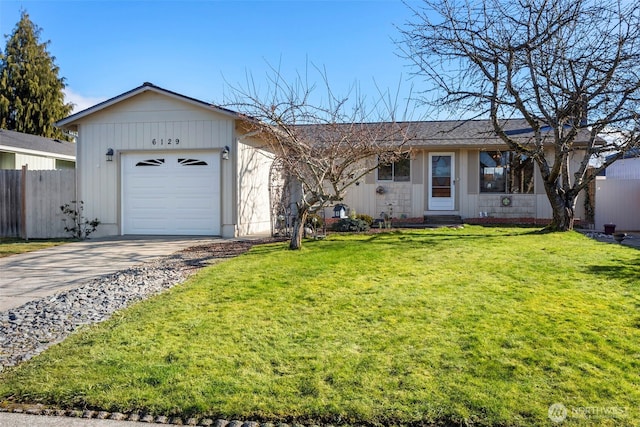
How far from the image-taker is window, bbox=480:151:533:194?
1557 centimetres

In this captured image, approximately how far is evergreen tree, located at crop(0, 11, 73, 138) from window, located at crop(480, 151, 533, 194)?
26.5 meters

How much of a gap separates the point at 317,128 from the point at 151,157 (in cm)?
456

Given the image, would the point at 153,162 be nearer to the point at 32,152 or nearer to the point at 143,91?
the point at 143,91

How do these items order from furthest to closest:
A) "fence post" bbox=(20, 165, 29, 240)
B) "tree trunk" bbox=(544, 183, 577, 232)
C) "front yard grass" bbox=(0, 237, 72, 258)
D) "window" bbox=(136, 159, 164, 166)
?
"fence post" bbox=(20, 165, 29, 240) < "window" bbox=(136, 159, 164, 166) < "tree trunk" bbox=(544, 183, 577, 232) < "front yard grass" bbox=(0, 237, 72, 258)

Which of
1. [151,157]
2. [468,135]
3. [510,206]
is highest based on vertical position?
[468,135]

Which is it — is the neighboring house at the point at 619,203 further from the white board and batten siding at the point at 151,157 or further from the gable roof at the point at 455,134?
the white board and batten siding at the point at 151,157

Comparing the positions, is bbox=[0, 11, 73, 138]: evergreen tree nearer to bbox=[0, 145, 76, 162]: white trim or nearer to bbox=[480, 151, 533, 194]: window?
bbox=[0, 145, 76, 162]: white trim

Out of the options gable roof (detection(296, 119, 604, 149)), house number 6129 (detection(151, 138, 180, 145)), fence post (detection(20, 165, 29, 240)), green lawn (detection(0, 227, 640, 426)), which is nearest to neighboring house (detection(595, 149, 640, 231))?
gable roof (detection(296, 119, 604, 149))

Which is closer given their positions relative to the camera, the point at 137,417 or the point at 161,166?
the point at 137,417

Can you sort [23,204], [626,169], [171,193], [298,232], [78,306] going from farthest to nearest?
1. [626,169]
2. [23,204]
3. [171,193]
4. [298,232]
5. [78,306]

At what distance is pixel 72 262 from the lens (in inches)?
330

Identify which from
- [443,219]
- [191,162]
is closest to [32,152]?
[191,162]

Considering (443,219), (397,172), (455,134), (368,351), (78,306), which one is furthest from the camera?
(455,134)

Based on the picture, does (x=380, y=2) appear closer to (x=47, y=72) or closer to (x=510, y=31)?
(x=510, y=31)
